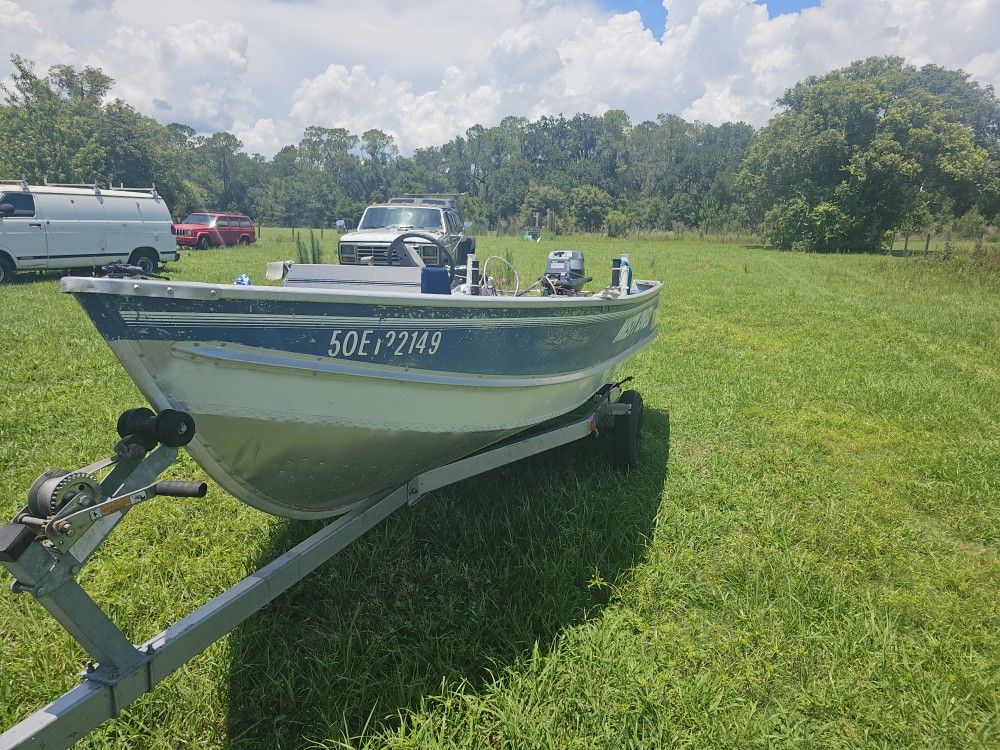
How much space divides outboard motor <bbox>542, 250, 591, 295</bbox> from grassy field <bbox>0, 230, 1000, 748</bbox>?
4.62ft

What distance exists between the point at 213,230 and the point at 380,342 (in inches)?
988

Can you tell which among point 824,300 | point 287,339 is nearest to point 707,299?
point 824,300

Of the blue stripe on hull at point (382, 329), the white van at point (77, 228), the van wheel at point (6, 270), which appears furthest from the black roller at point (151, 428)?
the van wheel at point (6, 270)

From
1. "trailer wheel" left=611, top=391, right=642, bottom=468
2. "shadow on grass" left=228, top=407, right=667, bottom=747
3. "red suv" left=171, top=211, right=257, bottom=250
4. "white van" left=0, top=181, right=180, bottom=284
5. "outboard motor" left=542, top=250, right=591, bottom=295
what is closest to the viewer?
"shadow on grass" left=228, top=407, right=667, bottom=747

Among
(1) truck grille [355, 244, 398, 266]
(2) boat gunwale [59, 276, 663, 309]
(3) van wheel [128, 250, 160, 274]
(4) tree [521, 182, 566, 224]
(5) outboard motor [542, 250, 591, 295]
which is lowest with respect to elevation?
(3) van wheel [128, 250, 160, 274]

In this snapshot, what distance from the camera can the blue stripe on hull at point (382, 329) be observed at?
6.15 ft

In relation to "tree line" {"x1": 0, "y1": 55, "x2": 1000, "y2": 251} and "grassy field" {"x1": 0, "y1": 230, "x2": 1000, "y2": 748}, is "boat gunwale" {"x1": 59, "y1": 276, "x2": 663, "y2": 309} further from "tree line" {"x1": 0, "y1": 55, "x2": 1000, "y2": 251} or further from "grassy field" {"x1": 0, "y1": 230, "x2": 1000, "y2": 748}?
"tree line" {"x1": 0, "y1": 55, "x2": 1000, "y2": 251}

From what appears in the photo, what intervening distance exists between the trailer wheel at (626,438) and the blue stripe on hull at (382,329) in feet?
2.74

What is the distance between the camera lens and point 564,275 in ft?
18.0

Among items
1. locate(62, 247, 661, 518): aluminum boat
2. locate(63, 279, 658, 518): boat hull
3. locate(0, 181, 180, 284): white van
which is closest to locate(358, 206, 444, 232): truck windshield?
locate(0, 181, 180, 284): white van

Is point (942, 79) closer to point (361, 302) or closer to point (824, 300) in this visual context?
point (824, 300)

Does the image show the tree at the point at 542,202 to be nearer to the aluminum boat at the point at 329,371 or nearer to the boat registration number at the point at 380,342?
the aluminum boat at the point at 329,371

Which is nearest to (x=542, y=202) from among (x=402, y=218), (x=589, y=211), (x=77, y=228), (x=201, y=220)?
(x=589, y=211)

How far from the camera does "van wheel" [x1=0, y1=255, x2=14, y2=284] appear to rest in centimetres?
1217
